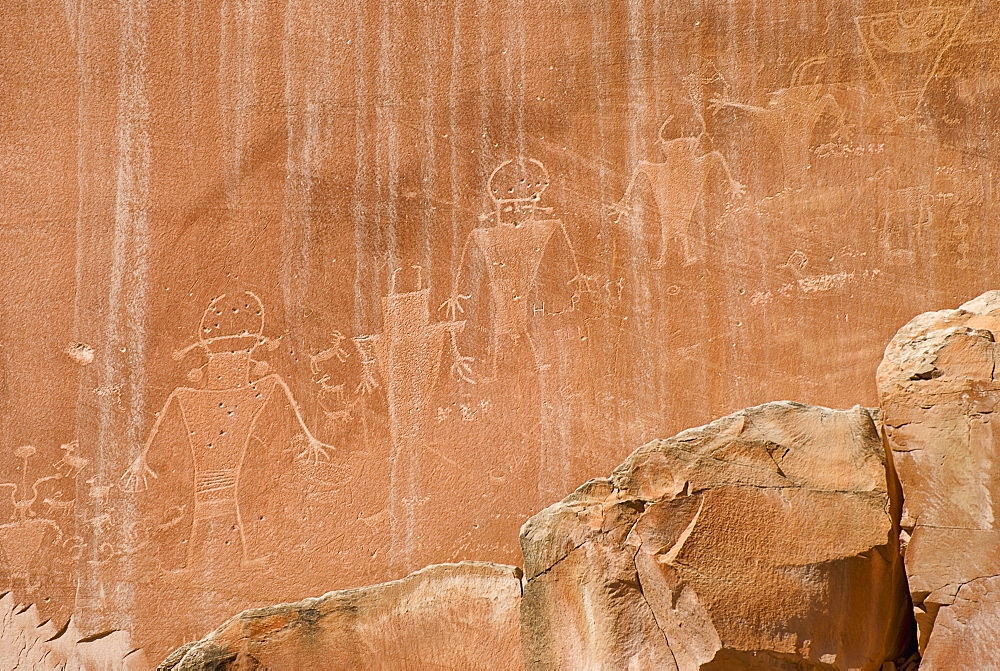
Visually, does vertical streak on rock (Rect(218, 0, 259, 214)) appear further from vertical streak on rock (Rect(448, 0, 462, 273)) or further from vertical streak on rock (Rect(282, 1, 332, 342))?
vertical streak on rock (Rect(448, 0, 462, 273))

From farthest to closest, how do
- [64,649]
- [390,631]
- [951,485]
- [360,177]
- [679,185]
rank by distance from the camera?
[360,177] → [679,185] → [64,649] → [390,631] → [951,485]

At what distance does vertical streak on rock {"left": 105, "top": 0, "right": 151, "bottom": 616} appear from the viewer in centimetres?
433

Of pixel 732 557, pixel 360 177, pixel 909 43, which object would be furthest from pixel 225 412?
pixel 909 43

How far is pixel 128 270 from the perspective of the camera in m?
4.44

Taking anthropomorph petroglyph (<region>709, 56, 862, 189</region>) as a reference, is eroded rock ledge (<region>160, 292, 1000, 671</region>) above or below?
below

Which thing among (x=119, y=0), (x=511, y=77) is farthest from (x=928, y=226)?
(x=119, y=0)

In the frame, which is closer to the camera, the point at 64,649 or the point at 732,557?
the point at 732,557

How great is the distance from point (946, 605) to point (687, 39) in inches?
107

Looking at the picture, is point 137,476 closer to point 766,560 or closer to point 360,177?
point 360,177

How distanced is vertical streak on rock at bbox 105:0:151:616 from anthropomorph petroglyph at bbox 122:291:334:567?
13cm

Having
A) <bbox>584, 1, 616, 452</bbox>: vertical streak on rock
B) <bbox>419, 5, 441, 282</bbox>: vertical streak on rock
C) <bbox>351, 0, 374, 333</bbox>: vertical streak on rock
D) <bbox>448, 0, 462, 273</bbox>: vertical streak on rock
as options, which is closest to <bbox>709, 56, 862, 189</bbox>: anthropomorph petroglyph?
<bbox>584, 1, 616, 452</bbox>: vertical streak on rock

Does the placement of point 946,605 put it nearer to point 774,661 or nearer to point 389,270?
point 774,661

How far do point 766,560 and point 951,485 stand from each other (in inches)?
22.9

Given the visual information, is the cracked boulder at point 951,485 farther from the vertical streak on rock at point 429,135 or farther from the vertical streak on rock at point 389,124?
the vertical streak on rock at point 389,124
